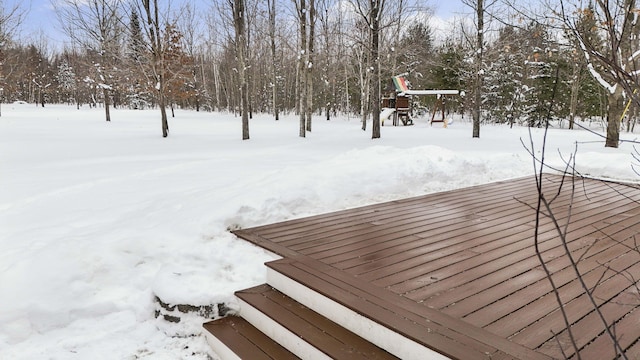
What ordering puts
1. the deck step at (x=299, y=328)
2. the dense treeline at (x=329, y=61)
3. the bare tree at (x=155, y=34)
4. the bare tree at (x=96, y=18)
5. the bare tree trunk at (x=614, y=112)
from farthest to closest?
the bare tree at (x=96, y=18) → the dense treeline at (x=329, y=61) → the bare tree at (x=155, y=34) → the bare tree trunk at (x=614, y=112) → the deck step at (x=299, y=328)

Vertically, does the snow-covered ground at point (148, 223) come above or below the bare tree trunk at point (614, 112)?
below

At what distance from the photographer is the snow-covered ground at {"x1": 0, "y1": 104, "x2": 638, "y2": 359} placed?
249 cm

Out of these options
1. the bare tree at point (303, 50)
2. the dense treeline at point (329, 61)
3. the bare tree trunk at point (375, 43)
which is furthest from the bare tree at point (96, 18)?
the bare tree trunk at point (375, 43)

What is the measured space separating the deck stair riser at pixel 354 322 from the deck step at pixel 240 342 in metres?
0.30

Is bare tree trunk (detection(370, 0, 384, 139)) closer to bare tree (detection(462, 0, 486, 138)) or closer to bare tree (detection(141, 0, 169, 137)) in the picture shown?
bare tree (detection(462, 0, 486, 138))

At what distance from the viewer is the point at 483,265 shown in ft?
8.69

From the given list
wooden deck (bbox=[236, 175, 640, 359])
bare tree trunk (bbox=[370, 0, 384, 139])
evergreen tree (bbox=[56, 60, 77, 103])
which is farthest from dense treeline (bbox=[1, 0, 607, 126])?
wooden deck (bbox=[236, 175, 640, 359])

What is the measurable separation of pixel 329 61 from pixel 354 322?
23.8 m

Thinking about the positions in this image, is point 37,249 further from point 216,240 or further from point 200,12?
point 200,12

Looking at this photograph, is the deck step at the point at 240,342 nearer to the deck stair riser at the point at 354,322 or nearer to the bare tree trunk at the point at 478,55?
the deck stair riser at the point at 354,322

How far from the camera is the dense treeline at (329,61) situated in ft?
51.2

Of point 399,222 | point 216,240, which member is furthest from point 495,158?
point 216,240

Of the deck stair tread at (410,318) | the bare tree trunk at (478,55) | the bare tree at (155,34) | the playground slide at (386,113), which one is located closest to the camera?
the deck stair tread at (410,318)

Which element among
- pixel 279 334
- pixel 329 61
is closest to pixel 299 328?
pixel 279 334
